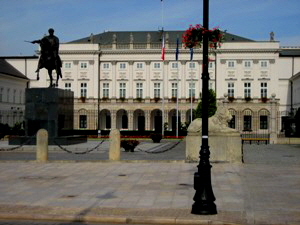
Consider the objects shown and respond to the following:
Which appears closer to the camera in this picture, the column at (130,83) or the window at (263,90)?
the window at (263,90)

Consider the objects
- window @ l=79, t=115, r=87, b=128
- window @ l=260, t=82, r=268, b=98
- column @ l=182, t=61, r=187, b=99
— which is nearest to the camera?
window @ l=79, t=115, r=87, b=128

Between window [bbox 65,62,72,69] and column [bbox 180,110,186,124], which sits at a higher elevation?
window [bbox 65,62,72,69]

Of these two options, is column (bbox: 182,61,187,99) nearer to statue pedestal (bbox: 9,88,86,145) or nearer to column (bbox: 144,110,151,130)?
column (bbox: 144,110,151,130)

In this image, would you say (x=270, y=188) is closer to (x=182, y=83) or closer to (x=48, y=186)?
(x=48, y=186)

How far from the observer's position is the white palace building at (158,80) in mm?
80188

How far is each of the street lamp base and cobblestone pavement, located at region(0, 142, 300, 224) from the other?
0.15 meters

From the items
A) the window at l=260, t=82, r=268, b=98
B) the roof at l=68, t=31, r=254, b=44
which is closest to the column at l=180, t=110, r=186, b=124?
the roof at l=68, t=31, r=254, b=44

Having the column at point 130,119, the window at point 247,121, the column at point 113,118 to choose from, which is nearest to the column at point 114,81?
the column at point 113,118

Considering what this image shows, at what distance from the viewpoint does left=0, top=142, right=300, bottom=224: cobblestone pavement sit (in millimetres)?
9992

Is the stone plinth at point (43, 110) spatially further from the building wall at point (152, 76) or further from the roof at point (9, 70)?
the building wall at point (152, 76)

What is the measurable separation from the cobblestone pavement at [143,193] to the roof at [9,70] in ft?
195

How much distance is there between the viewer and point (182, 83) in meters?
82.4

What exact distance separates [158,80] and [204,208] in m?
73.1

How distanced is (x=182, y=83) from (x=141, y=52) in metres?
8.21
